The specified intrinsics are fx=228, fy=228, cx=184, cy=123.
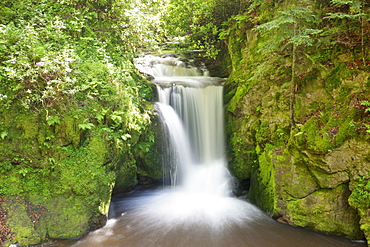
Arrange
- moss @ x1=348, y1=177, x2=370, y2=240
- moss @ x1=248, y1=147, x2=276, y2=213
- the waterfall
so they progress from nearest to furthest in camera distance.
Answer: moss @ x1=348, y1=177, x2=370, y2=240 < moss @ x1=248, y1=147, x2=276, y2=213 < the waterfall

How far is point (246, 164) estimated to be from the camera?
7664 mm

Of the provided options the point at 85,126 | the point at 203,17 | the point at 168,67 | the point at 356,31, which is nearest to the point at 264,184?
the point at 356,31

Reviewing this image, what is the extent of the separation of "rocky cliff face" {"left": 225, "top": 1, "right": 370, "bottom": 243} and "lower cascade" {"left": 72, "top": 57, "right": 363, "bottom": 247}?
1.77 ft

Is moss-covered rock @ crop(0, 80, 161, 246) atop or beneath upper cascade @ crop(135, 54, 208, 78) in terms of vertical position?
beneath

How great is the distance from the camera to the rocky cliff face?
5.05 meters

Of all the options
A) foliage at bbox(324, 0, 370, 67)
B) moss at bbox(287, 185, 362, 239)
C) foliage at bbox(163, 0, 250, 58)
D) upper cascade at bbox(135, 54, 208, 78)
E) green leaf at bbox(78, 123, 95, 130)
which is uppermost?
foliage at bbox(163, 0, 250, 58)

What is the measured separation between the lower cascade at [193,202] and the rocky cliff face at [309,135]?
54 centimetres

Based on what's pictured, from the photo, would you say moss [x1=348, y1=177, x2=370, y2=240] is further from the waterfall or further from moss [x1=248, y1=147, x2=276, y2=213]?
the waterfall

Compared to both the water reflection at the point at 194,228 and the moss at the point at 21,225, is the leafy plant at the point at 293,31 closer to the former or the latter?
the water reflection at the point at 194,228

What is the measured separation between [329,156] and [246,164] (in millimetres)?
2823

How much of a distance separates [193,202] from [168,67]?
23.4 feet

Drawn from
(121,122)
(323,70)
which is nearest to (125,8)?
(121,122)

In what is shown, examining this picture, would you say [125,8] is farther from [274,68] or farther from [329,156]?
[329,156]

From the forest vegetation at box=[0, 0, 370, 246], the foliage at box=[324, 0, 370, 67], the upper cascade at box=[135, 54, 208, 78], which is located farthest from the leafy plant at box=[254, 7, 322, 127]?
the upper cascade at box=[135, 54, 208, 78]
